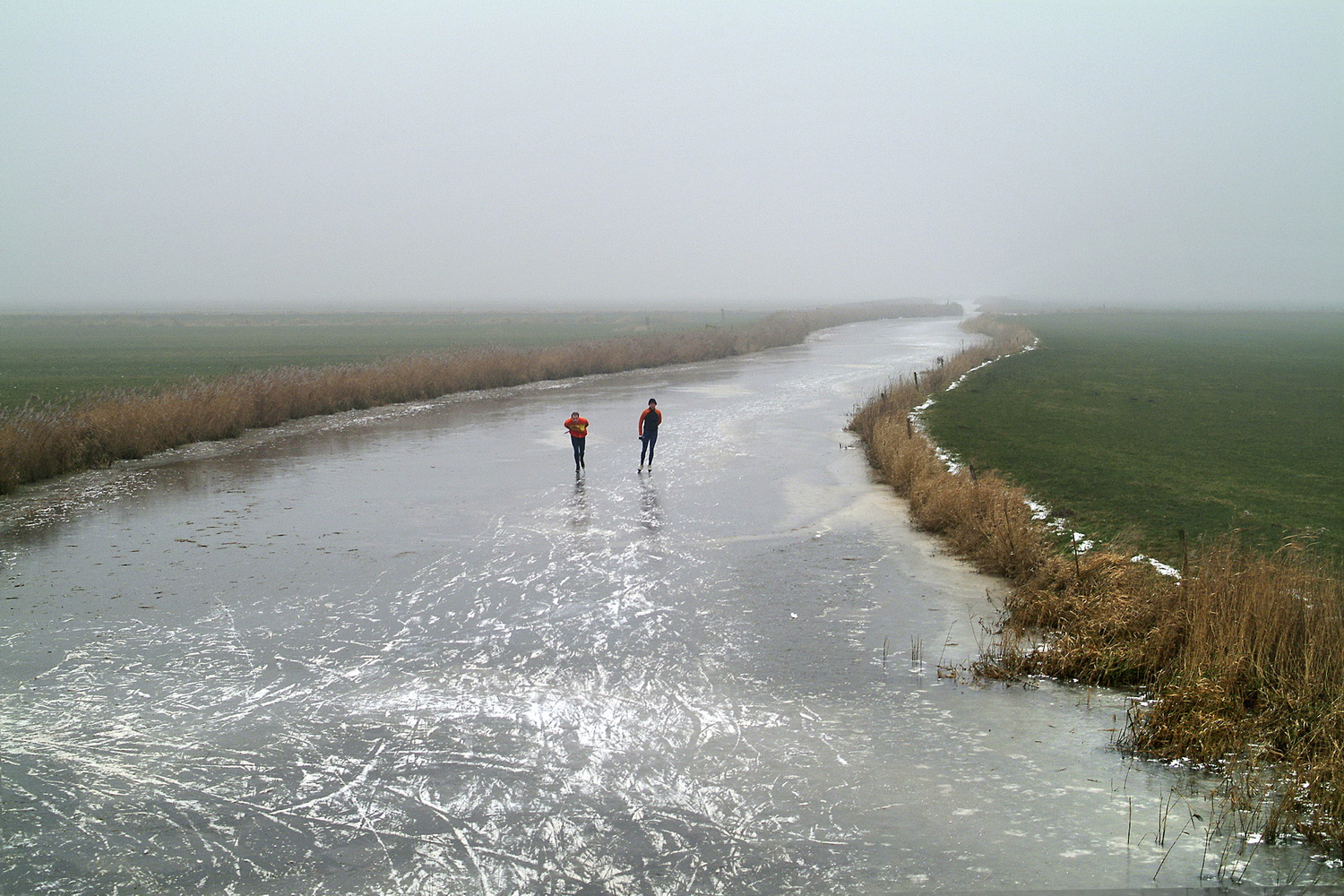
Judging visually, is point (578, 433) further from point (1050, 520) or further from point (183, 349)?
point (183, 349)

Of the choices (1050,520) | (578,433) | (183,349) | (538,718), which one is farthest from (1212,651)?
(183,349)

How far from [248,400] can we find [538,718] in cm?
Result: 2399

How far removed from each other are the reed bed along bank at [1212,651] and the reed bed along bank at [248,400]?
69.1 feet

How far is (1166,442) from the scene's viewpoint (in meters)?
23.4

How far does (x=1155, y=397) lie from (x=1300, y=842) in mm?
31139

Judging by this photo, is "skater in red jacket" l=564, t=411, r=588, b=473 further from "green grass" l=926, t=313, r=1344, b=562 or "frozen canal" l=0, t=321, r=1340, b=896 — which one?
"green grass" l=926, t=313, r=1344, b=562

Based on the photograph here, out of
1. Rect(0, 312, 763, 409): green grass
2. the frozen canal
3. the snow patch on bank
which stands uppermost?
Rect(0, 312, 763, 409): green grass

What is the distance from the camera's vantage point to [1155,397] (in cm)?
3409

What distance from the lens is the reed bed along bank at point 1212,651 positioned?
7.46 metres

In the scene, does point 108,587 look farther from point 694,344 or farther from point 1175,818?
point 694,344

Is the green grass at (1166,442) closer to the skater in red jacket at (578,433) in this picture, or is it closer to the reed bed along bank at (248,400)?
the skater in red jacket at (578,433)

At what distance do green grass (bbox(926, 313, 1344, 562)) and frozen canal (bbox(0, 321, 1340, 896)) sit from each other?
151 inches

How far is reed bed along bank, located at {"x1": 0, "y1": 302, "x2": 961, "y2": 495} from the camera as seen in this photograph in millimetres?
21609

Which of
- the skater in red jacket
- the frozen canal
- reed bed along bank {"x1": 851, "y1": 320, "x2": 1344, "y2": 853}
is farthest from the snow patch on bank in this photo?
the skater in red jacket
